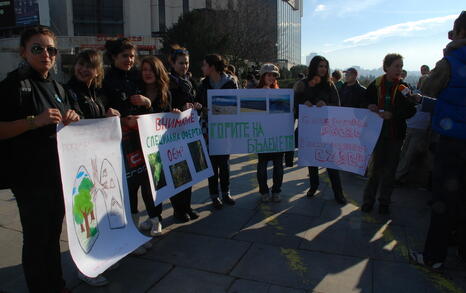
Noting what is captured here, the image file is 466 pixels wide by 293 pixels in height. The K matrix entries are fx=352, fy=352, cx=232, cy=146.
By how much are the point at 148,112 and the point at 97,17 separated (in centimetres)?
5673

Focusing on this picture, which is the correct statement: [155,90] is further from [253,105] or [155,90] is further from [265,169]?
[265,169]

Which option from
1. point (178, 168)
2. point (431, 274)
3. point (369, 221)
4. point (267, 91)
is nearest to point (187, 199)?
point (178, 168)

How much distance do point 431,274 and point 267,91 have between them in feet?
9.11

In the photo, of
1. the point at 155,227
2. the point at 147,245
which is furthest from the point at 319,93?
the point at 147,245

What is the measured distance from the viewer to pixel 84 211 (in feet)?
8.88

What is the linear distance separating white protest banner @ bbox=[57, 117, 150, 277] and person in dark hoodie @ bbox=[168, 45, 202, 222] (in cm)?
117

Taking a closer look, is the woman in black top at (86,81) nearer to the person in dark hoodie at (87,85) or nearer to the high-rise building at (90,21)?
the person in dark hoodie at (87,85)

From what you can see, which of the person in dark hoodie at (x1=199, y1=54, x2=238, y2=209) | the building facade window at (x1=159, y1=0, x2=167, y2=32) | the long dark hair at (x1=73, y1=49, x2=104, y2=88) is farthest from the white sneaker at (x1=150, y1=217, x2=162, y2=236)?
the building facade window at (x1=159, y1=0, x2=167, y2=32)

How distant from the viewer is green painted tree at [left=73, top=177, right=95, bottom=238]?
2.63 m

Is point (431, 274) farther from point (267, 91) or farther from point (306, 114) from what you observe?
point (267, 91)

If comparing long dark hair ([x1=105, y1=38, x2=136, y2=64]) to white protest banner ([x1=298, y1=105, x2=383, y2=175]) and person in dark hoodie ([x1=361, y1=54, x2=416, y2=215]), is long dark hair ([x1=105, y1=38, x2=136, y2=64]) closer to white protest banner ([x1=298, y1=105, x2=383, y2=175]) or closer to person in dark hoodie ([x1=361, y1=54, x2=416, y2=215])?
white protest banner ([x1=298, y1=105, x2=383, y2=175])

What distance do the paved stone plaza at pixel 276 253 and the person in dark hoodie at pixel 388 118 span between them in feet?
1.39

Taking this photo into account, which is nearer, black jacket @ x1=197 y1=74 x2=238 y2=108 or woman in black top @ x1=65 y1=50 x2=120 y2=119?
woman in black top @ x1=65 y1=50 x2=120 y2=119

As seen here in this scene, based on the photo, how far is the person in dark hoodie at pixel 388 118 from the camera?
4.20 meters
